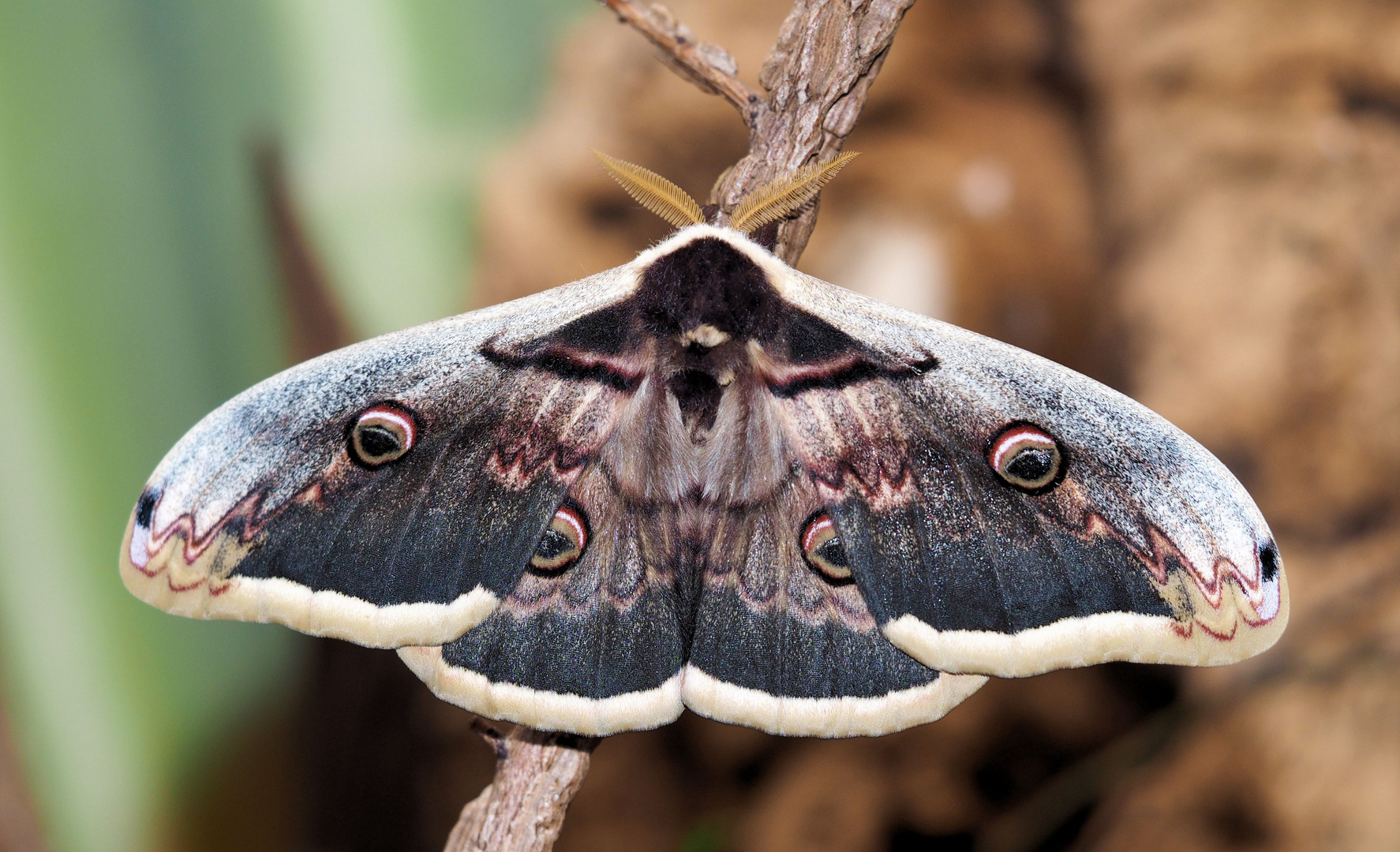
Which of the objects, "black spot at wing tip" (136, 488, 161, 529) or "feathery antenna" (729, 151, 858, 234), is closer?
"black spot at wing tip" (136, 488, 161, 529)

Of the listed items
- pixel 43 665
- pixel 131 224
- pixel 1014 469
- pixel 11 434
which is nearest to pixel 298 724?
pixel 43 665

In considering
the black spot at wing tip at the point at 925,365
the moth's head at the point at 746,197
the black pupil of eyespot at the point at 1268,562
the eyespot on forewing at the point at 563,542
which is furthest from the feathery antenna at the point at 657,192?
the black pupil of eyespot at the point at 1268,562

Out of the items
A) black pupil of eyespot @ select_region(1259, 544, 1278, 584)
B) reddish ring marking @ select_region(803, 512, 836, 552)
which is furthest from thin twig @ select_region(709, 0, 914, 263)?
black pupil of eyespot @ select_region(1259, 544, 1278, 584)

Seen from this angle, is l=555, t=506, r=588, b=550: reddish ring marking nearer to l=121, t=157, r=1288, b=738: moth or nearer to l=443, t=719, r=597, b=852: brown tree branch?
l=121, t=157, r=1288, b=738: moth

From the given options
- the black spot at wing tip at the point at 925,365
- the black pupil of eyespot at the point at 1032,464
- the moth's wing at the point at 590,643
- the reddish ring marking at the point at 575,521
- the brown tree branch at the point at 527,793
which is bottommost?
the brown tree branch at the point at 527,793

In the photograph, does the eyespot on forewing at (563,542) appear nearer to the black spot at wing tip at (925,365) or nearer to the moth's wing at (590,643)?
the moth's wing at (590,643)

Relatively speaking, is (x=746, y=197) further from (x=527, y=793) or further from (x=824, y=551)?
(x=527, y=793)
